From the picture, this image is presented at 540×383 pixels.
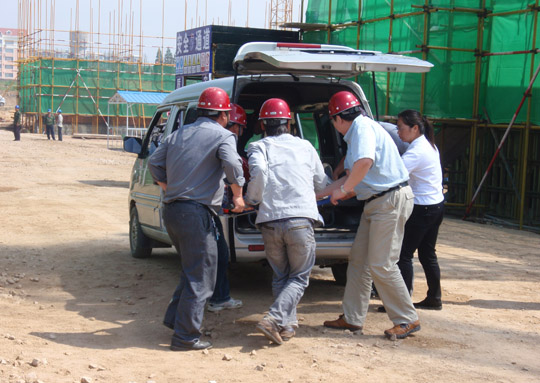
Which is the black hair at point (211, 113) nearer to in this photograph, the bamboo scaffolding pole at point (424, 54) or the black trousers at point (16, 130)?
the bamboo scaffolding pole at point (424, 54)

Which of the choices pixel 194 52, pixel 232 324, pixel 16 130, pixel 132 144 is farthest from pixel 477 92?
pixel 16 130

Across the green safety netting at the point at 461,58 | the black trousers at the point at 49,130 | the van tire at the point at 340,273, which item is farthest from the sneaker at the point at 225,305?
the black trousers at the point at 49,130

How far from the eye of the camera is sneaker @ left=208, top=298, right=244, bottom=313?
21.6 ft

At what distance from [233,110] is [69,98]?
4300 centimetres

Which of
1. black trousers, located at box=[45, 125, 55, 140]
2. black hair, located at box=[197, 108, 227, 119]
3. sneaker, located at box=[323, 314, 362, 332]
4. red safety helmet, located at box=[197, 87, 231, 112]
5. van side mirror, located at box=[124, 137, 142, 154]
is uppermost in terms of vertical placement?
red safety helmet, located at box=[197, 87, 231, 112]

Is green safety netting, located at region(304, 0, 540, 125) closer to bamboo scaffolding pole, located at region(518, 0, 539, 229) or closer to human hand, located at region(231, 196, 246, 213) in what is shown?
bamboo scaffolding pole, located at region(518, 0, 539, 229)

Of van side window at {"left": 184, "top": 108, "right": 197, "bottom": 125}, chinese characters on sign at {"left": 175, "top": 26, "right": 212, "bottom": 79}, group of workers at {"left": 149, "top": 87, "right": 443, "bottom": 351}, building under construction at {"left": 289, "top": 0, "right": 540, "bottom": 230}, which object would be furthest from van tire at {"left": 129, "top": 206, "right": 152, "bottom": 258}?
chinese characters on sign at {"left": 175, "top": 26, "right": 212, "bottom": 79}

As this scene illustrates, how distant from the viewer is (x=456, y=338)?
5941 mm

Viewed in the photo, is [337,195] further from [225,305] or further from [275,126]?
[225,305]

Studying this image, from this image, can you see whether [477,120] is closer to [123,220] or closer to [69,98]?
[123,220]

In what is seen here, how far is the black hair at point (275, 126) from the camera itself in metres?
5.84

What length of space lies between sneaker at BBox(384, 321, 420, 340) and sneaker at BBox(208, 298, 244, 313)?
1.48 m

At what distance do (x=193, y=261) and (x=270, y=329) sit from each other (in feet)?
2.48

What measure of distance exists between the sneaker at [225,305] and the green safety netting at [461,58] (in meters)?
9.01
